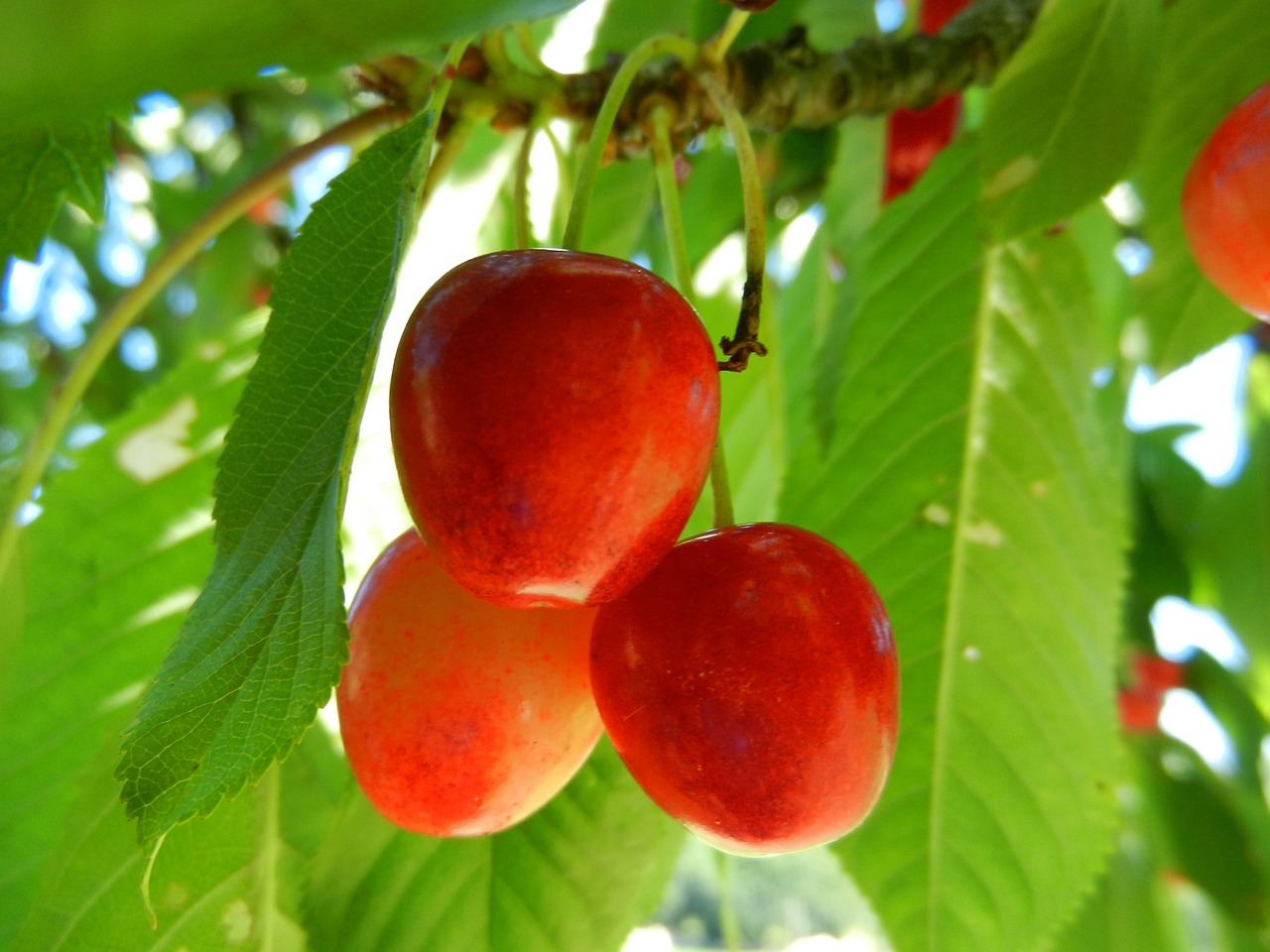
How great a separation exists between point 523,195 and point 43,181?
29 centimetres

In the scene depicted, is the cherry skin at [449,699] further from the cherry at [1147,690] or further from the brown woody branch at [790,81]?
the cherry at [1147,690]

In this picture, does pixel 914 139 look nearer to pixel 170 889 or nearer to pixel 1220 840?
pixel 170 889

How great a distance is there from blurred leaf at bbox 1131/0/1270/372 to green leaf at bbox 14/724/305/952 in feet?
2.57

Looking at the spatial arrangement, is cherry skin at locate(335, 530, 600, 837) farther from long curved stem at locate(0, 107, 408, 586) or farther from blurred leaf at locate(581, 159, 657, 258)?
blurred leaf at locate(581, 159, 657, 258)

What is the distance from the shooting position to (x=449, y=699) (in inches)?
22.6

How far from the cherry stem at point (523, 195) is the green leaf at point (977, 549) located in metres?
0.37

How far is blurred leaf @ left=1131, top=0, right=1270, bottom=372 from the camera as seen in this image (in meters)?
0.78

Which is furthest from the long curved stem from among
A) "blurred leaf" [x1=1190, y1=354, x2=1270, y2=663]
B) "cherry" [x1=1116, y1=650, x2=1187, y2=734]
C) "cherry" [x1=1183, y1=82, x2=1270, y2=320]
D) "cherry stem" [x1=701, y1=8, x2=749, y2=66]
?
"cherry" [x1=1116, y1=650, x2=1187, y2=734]

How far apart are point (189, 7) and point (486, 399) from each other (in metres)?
0.19

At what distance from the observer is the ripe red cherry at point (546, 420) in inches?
18.2

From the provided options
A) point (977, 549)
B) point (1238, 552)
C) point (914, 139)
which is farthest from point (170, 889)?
point (1238, 552)

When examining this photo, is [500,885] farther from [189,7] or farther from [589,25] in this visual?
[589,25]

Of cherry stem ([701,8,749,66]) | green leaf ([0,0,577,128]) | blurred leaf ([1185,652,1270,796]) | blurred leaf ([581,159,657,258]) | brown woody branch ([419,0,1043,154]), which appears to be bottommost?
blurred leaf ([1185,652,1270,796])

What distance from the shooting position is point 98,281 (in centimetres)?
285
